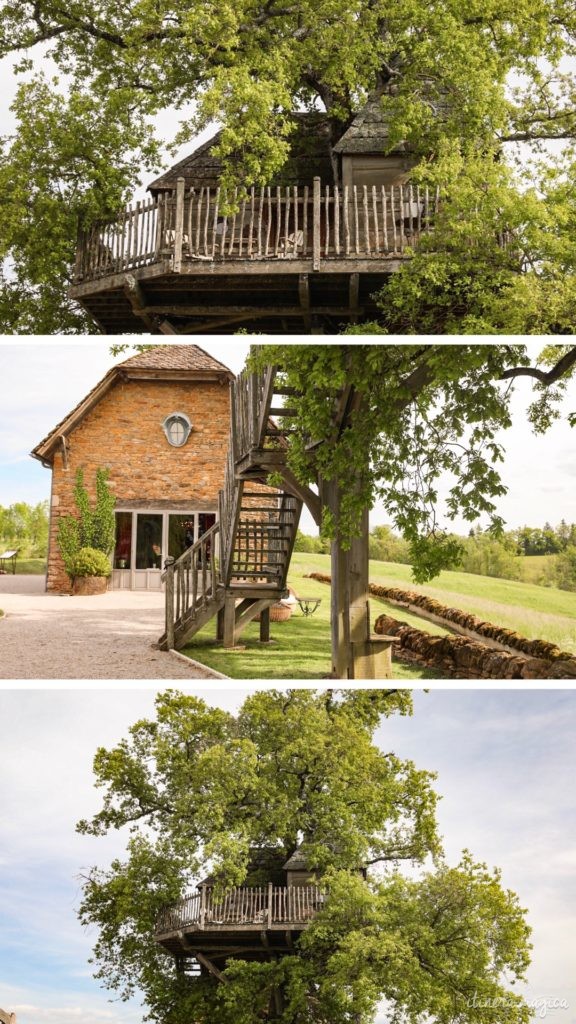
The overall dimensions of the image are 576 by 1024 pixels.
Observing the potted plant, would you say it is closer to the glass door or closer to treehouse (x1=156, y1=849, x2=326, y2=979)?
the glass door

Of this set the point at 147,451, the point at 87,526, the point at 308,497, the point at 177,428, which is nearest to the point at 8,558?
the point at 87,526

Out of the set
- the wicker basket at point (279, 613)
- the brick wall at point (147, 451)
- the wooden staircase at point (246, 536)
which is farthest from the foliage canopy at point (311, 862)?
the brick wall at point (147, 451)

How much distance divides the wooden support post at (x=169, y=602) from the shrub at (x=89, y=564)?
41cm

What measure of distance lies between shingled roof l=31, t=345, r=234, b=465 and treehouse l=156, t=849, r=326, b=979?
8728 mm

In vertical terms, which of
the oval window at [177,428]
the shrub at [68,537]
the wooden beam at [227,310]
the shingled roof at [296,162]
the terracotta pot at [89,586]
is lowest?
Answer: the terracotta pot at [89,586]

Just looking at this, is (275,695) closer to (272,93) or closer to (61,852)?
(61,852)

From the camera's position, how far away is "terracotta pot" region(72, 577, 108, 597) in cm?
621

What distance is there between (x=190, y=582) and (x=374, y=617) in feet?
4.31

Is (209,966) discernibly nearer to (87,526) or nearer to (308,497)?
(308,497)

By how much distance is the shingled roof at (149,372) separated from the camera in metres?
5.76

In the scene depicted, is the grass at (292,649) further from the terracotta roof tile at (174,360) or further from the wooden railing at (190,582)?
the terracotta roof tile at (174,360)

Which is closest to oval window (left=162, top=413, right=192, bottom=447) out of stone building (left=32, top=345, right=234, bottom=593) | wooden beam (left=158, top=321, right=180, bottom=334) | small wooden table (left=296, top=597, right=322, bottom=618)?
stone building (left=32, top=345, right=234, bottom=593)

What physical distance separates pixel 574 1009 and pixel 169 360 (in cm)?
909

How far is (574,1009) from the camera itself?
12.0 meters
